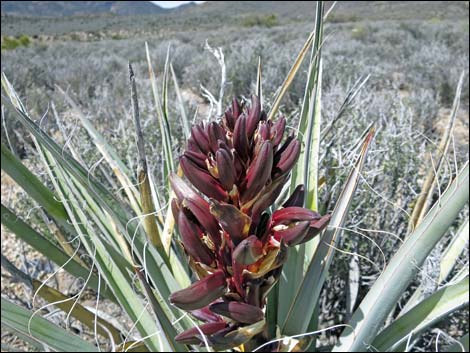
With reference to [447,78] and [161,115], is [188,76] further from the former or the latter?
[161,115]

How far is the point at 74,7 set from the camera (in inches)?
5408

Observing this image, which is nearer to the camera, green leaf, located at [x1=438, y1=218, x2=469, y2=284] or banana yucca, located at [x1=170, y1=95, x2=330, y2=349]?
banana yucca, located at [x1=170, y1=95, x2=330, y2=349]

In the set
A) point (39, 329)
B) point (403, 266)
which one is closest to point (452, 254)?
point (403, 266)

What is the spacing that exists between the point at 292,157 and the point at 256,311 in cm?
28

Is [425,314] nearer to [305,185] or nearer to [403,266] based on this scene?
[403,266]

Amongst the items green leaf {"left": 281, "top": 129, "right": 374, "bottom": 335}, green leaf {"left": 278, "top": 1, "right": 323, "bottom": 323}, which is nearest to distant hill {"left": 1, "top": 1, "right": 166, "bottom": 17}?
green leaf {"left": 278, "top": 1, "right": 323, "bottom": 323}

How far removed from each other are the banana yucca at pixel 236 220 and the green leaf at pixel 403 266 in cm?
21

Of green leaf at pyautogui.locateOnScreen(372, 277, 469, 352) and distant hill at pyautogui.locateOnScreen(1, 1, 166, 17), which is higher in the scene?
distant hill at pyautogui.locateOnScreen(1, 1, 166, 17)

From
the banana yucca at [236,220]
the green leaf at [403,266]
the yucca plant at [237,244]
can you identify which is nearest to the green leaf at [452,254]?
the yucca plant at [237,244]

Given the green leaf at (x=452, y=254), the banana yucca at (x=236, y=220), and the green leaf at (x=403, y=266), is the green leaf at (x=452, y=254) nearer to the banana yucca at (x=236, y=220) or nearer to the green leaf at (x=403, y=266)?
the green leaf at (x=403, y=266)

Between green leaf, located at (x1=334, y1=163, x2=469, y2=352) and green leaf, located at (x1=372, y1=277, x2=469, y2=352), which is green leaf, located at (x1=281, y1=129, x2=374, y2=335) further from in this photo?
green leaf, located at (x1=372, y1=277, x2=469, y2=352)

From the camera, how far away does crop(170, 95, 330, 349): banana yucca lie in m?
0.71

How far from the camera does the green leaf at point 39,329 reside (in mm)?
815

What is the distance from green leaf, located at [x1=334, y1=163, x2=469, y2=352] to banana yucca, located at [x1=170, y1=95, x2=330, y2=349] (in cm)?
21
